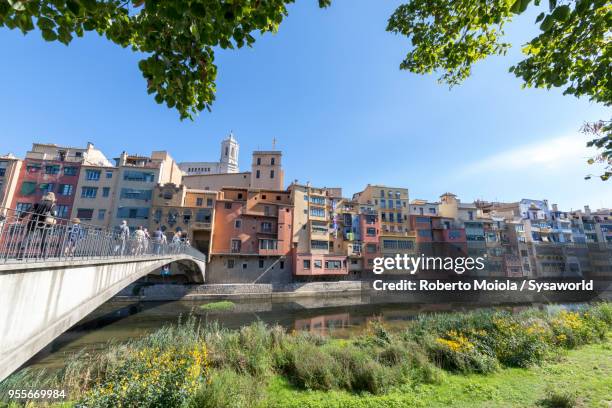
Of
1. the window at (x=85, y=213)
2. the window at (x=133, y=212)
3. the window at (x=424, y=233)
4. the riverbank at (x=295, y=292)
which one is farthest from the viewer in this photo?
the window at (x=424, y=233)

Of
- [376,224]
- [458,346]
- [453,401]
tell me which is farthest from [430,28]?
[376,224]

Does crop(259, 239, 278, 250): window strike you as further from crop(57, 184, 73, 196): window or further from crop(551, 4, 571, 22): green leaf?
crop(551, 4, 571, 22): green leaf

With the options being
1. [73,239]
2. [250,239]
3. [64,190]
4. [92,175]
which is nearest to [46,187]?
[64,190]

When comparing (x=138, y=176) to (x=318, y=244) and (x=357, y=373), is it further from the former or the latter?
(x=357, y=373)

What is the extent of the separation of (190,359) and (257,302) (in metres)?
24.7

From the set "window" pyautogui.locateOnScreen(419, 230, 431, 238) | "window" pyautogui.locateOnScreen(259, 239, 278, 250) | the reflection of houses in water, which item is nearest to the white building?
"window" pyautogui.locateOnScreen(259, 239, 278, 250)

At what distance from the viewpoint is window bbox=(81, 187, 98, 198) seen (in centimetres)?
3632

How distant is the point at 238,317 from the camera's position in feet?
76.7

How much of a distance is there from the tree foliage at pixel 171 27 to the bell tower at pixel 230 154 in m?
91.6

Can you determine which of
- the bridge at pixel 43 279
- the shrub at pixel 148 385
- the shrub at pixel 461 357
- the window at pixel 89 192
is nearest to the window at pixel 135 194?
the window at pixel 89 192

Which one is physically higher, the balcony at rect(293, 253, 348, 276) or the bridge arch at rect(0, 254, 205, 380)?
the balcony at rect(293, 253, 348, 276)

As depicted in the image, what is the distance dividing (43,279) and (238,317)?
1910cm

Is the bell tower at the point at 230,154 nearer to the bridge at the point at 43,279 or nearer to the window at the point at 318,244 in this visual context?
the window at the point at 318,244

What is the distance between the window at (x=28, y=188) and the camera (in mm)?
34906
